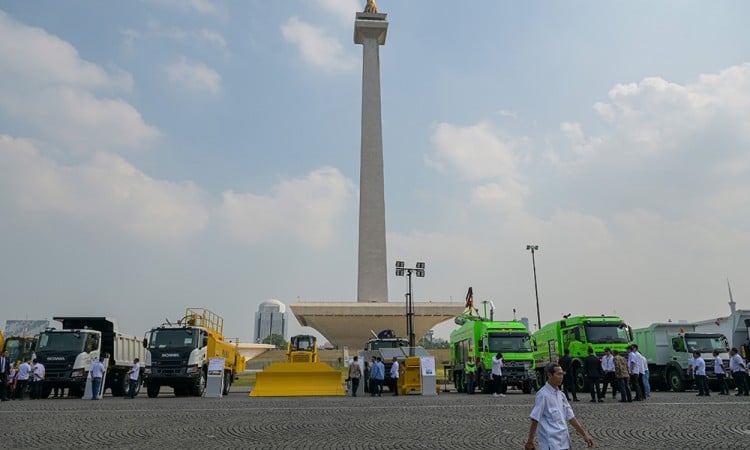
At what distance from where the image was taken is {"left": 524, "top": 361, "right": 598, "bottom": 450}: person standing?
5.18 meters

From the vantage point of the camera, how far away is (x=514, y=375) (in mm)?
20812

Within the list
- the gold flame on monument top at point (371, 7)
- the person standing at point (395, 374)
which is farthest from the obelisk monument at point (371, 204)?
the person standing at point (395, 374)

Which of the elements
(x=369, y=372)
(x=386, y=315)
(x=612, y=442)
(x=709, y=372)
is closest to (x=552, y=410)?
(x=612, y=442)

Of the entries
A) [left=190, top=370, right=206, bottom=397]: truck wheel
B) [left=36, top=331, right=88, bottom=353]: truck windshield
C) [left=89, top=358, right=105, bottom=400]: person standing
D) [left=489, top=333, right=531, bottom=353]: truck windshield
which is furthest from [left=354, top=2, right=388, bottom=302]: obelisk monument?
[left=89, top=358, right=105, bottom=400]: person standing

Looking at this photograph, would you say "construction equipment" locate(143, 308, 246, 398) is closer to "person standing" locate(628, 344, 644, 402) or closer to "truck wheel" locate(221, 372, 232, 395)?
"truck wheel" locate(221, 372, 232, 395)

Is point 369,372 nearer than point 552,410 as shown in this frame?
No

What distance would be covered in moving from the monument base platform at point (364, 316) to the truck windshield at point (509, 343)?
26.0 m

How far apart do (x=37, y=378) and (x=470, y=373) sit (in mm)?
15331

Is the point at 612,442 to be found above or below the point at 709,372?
below

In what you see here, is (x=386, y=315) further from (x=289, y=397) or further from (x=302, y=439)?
(x=302, y=439)

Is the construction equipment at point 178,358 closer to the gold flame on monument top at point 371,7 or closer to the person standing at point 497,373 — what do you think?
the person standing at point 497,373

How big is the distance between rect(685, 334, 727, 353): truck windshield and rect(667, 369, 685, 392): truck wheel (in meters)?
1.27

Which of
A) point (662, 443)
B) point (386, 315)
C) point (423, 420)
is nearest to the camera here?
point (662, 443)

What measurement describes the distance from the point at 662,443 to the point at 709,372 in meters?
14.6
